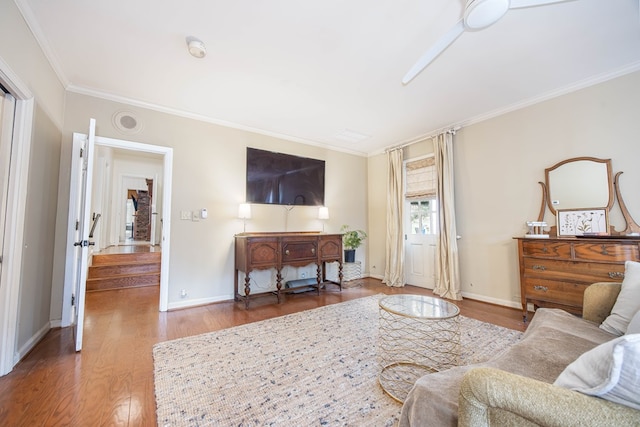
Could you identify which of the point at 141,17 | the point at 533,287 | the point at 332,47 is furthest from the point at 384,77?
the point at 533,287

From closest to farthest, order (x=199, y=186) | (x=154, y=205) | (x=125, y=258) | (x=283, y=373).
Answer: (x=283, y=373), (x=199, y=186), (x=125, y=258), (x=154, y=205)

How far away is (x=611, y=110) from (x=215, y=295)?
5.12 metres

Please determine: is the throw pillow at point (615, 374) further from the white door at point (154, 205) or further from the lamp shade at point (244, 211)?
the white door at point (154, 205)

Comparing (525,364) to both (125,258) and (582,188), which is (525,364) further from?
(125,258)

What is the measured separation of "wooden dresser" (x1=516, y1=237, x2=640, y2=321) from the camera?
7.38 ft

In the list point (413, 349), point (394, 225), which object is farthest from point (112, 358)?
point (394, 225)

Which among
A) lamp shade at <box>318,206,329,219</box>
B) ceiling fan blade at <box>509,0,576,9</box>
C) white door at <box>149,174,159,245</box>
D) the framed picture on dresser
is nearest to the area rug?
the framed picture on dresser

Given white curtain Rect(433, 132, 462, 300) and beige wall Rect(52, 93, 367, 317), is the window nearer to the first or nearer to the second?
white curtain Rect(433, 132, 462, 300)

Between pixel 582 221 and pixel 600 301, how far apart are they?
1561 millimetres

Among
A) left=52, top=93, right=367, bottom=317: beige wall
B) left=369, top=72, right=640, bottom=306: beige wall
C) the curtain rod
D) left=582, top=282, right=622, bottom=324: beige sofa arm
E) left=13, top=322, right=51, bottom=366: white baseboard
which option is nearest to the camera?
left=582, top=282, right=622, bottom=324: beige sofa arm

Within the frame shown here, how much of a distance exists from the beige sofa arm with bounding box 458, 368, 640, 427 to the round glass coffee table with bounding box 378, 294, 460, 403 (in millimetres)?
838

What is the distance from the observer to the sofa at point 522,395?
2.10ft

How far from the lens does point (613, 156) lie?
2598 mm

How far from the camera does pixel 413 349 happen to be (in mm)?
2078
